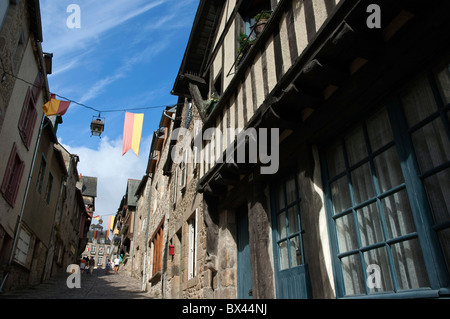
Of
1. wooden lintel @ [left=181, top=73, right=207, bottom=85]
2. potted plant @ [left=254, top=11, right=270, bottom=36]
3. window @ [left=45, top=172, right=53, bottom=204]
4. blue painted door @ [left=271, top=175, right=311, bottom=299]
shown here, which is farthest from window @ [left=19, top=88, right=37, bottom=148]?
blue painted door @ [left=271, top=175, right=311, bottom=299]

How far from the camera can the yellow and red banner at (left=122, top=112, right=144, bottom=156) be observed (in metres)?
9.13

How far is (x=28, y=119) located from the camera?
30.3 ft

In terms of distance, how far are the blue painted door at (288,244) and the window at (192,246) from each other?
3032mm

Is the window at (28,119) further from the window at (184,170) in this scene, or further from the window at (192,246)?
the window at (192,246)

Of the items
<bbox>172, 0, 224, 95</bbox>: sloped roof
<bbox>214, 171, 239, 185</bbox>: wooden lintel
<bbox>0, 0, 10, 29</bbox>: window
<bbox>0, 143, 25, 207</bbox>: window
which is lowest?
<bbox>214, 171, 239, 185</bbox>: wooden lintel

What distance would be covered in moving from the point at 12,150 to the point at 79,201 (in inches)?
618

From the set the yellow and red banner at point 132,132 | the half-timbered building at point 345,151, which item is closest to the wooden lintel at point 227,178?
the half-timbered building at point 345,151

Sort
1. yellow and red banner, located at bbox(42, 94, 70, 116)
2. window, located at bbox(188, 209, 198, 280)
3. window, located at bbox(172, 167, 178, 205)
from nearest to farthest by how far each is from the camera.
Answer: window, located at bbox(188, 209, 198, 280), yellow and red banner, located at bbox(42, 94, 70, 116), window, located at bbox(172, 167, 178, 205)

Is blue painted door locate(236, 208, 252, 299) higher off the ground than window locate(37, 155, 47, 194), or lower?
lower

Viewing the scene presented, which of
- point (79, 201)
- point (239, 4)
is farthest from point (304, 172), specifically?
point (79, 201)

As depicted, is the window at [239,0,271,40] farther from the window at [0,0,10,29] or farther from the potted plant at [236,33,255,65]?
the window at [0,0,10,29]

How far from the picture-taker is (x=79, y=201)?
2275cm

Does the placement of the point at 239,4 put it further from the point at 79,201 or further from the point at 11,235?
the point at 79,201

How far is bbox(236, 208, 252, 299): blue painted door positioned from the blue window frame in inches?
81.5
